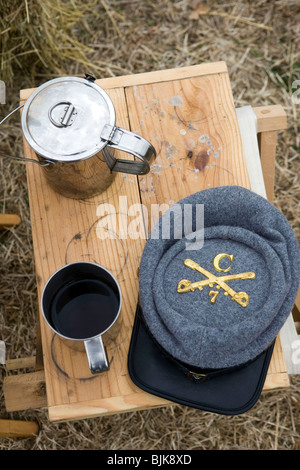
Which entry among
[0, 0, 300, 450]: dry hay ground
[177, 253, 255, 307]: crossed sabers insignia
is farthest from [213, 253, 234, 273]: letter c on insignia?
[0, 0, 300, 450]: dry hay ground

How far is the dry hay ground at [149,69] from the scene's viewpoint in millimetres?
1392

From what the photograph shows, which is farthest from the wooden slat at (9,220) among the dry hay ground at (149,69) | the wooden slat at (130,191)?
the wooden slat at (130,191)

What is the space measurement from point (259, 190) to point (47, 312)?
53 centimetres

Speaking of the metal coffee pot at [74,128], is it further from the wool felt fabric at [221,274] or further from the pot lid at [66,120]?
the wool felt fabric at [221,274]

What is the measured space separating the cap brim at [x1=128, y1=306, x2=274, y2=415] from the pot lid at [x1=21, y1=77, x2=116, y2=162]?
34 cm

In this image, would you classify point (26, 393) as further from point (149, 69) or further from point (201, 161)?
point (149, 69)

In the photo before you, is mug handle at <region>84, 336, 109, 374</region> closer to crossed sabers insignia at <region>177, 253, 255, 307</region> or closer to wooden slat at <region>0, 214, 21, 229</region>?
crossed sabers insignia at <region>177, 253, 255, 307</region>

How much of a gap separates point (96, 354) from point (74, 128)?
1.11 ft

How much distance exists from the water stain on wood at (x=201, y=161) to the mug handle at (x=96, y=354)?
1.32 feet

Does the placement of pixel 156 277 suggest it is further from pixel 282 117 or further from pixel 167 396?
pixel 282 117

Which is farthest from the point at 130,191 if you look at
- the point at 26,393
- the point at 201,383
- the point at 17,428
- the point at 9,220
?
the point at 17,428

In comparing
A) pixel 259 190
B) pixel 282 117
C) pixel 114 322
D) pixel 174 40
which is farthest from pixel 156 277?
pixel 174 40

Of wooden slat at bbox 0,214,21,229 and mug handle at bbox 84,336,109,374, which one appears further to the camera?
wooden slat at bbox 0,214,21,229

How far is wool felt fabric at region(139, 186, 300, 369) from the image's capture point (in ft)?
2.32
